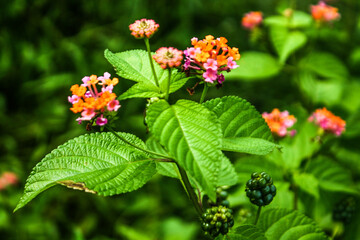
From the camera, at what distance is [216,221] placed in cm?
64

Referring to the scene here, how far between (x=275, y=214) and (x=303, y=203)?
0.39m

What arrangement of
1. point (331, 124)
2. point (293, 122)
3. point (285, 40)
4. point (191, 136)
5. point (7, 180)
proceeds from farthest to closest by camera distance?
point (7, 180) < point (285, 40) < point (331, 124) < point (293, 122) < point (191, 136)

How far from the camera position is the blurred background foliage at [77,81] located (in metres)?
2.00

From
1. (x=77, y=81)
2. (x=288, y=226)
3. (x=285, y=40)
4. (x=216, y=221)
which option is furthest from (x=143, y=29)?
(x=77, y=81)

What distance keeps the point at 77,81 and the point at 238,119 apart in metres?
1.75

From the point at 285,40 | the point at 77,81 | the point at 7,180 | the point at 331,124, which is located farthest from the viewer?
the point at 77,81

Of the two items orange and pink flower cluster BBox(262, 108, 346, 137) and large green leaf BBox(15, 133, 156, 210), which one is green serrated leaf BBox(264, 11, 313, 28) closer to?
orange and pink flower cluster BBox(262, 108, 346, 137)

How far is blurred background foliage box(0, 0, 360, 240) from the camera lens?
2004 mm

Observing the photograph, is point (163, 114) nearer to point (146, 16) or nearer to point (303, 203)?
point (303, 203)

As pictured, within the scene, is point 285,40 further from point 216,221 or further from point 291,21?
point 216,221

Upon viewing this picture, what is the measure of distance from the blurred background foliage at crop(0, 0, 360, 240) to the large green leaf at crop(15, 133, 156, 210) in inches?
48.3

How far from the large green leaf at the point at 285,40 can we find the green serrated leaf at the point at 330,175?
1.80 feet

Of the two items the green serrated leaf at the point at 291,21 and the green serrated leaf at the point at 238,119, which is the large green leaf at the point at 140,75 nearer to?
the green serrated leaf at the point at 238,119

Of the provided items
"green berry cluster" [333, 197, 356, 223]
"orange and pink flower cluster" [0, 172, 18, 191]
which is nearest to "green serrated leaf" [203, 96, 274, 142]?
"green berry cluster" [333, 197, 356, 223]
